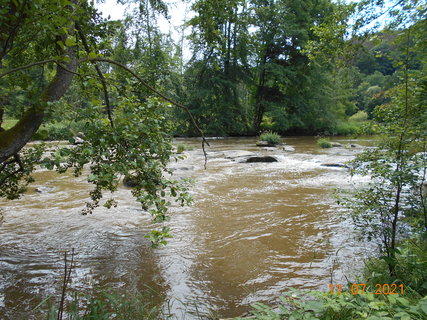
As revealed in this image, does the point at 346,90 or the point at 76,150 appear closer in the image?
the point at 76,150

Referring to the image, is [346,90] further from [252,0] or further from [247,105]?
[252,0]

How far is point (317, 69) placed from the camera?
29281mm

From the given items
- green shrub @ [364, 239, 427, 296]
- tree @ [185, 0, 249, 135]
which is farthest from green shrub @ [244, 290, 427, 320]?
tree @ [185, 0, 249, 135]

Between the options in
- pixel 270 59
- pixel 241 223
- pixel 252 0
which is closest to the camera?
pixel 241 223

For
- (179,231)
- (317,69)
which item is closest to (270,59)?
(317,69)

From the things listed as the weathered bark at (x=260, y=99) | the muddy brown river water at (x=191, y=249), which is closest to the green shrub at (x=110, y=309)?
the muddy brown river water at (x=191, y=249)

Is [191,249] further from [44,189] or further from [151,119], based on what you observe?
[44,189]

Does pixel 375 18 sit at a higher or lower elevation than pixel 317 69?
lower

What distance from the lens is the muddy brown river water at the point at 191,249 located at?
3486 mm

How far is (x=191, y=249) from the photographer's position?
15.3ft

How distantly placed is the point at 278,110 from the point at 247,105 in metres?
4.18

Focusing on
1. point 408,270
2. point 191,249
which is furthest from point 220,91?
point 408,270
